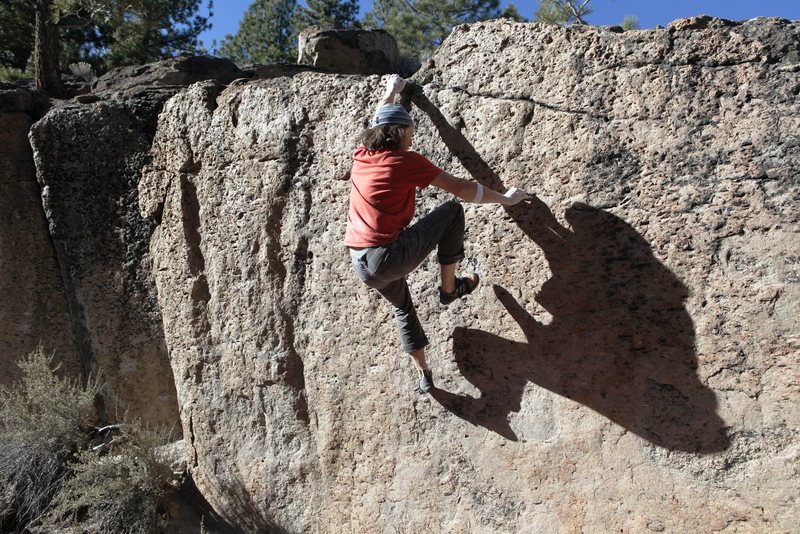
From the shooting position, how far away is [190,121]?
12.5 feet

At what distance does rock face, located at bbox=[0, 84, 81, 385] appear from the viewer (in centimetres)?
431

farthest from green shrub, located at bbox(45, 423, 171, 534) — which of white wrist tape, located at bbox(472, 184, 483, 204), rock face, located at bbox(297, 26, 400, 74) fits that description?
rock face, located at bbox(297, 26, 400, 74)

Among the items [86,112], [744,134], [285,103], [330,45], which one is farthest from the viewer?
[330,45]

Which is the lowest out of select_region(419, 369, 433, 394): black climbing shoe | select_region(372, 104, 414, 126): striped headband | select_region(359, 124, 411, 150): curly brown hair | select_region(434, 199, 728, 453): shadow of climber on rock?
select_region(419, 369, 433, 394): black climbing shoe

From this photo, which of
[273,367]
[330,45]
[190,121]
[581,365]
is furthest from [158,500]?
[330,45]

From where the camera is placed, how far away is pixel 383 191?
279 centimetres

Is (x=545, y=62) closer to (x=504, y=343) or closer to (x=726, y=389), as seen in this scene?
(x=504, y=343)

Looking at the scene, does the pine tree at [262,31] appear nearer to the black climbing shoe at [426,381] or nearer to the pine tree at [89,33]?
the pine tree at [89,33]

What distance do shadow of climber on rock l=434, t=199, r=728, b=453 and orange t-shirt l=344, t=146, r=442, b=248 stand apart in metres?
0.48

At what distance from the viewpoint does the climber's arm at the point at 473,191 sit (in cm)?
274

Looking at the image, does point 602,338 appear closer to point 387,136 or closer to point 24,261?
point 387,136

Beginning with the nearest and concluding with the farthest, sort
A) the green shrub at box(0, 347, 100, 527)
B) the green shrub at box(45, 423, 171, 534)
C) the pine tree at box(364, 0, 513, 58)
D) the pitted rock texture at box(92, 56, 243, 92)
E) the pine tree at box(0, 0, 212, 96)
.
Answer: the green shrub at box(45, 423, 171, 534) < the green shrub at box(0, 347, 100, 527) < the pitted rock texture at box(92, 56, 243, 92) < the pine tree at box(0, 0, 212, 96) < the pine tree at box(364, 0, 513, 58)

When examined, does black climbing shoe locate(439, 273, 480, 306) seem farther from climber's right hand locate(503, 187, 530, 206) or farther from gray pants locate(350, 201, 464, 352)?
climber's right hand locate(503, 187, 530, 206)

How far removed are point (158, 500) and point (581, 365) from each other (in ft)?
8.23
